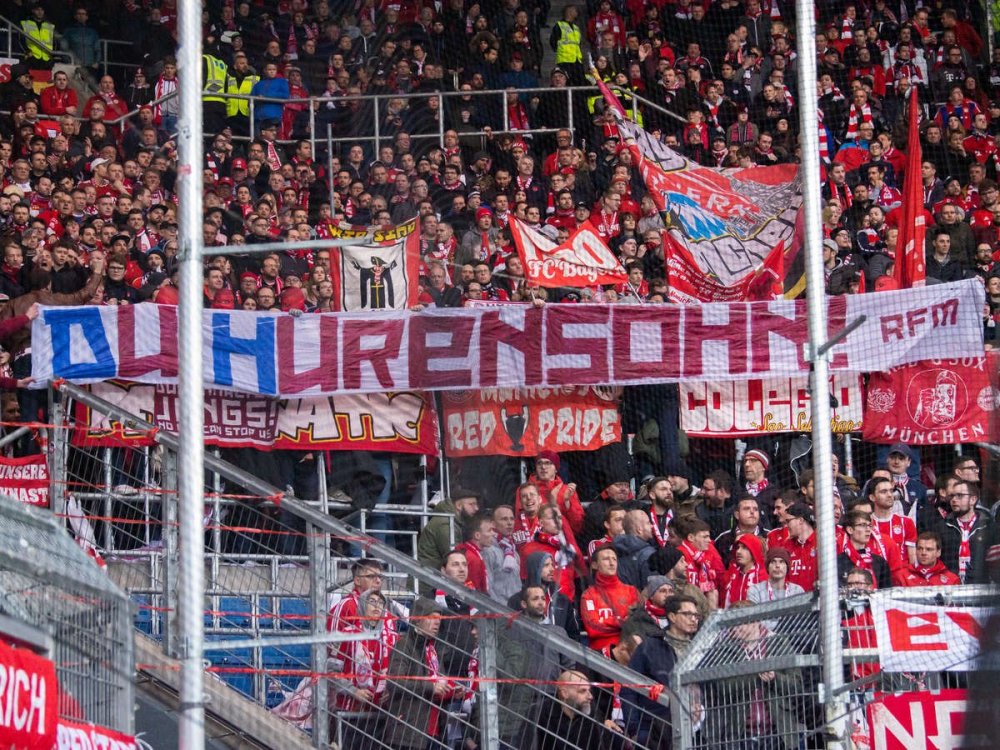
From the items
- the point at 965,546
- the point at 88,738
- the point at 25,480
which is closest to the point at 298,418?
the point at 25,480

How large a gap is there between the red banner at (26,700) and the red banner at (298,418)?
16.8 feet

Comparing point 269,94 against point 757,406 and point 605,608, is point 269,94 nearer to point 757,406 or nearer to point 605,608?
point 757,406

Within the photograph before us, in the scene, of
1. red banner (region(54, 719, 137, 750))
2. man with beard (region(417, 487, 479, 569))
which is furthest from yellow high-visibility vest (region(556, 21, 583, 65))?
red banner (region(54, 719, 137, 750))

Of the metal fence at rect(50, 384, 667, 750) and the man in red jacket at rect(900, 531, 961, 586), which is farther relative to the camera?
the man in red jacket at rect(900, 531, 961, 586)

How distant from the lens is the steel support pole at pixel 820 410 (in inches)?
257

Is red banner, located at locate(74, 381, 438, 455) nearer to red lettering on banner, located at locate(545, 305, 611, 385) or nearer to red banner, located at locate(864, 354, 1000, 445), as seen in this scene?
red lettering on banner, located at locate(545, 305, 611, 385)

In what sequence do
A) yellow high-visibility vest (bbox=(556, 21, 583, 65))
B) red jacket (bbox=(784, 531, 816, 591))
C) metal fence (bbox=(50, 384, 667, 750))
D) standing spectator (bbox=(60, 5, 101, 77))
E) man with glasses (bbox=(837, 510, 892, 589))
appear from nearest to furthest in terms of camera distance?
1. metal fence (bbox=(50, 384, 667, 750))
2. man with glasses (bbox=(837, 510, 892, 589))
3. red jacket (bbox=(784, 531, 816, 591))
4. yellow high-visibility vest (bbox=(556, 21, 583, 65))
5. standing spectator (bbox=(60, 5, 101, 77))

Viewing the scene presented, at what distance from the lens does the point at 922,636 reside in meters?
6.80

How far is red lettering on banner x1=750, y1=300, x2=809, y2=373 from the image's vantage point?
1053cm

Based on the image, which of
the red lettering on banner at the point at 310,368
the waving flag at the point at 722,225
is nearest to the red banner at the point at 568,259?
the waving flag at the point at 722,225

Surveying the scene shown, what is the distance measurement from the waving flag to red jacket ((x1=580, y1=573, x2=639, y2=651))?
3041 mm

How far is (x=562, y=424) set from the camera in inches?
427

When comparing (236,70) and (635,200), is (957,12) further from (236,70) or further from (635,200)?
(236,70)

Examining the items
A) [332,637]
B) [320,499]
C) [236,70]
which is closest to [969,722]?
[332,637]
